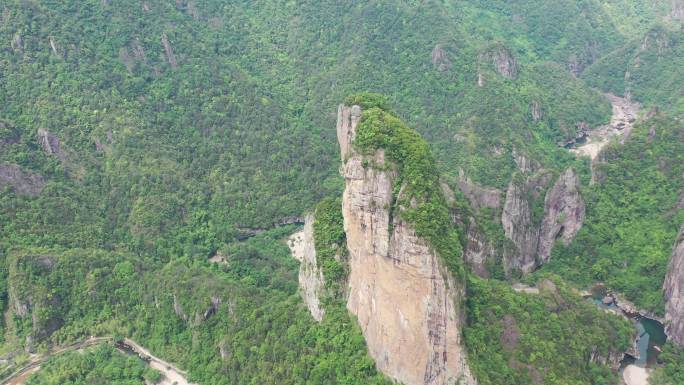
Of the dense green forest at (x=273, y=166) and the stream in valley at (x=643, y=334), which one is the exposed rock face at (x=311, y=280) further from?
the stream in valley at (x=643, y=334)

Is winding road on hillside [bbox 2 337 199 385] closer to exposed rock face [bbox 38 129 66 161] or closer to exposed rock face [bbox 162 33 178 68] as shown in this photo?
exposed rock face [bbox 38 129 66 161]

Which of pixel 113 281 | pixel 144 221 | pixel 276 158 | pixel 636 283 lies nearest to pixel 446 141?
pixel 276 158

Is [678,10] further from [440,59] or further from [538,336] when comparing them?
[538,336]

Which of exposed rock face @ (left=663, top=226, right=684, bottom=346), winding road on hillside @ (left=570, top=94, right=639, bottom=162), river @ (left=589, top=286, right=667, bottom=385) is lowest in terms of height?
river @ (left=589, top=286, right=667, bottom=385)

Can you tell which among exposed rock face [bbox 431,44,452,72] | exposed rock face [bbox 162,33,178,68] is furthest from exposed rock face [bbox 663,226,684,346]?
exposed rock face [bbox 162,33,178,68]

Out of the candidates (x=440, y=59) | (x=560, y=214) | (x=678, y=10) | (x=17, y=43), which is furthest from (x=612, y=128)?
(x=17, y=43)

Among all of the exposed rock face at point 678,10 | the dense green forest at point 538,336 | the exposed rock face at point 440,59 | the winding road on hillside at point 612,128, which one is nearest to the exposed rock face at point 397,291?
the dense green forest at point 538,336
